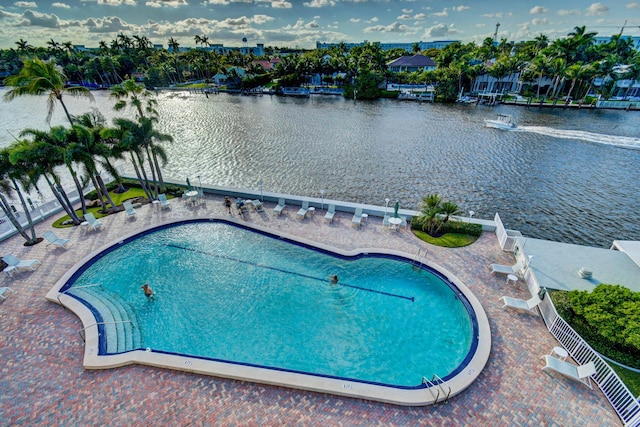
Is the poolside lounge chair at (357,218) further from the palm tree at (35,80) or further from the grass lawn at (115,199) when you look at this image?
the palm tree at (35,80)

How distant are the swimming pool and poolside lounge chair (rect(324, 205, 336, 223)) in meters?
2.87

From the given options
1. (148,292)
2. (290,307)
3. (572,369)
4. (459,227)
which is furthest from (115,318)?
(459,227)

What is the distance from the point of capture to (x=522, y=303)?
1230 centimetres

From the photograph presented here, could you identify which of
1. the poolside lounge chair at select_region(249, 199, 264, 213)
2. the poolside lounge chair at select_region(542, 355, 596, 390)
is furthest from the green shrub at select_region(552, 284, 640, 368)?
the poolside lounge chair at select_region(249, 199, 264, 213)

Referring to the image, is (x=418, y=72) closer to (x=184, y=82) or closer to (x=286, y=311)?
(x=184, y=82)

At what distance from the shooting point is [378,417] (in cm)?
881

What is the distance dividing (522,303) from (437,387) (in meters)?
5.81

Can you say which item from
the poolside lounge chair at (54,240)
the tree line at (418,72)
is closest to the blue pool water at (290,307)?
the poolside lounge chair at (54,240)

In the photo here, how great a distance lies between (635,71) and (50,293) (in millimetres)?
89851

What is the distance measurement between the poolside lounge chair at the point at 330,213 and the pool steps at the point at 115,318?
36.6ft

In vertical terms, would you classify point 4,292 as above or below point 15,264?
below

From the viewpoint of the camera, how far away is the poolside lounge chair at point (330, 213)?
1870cm

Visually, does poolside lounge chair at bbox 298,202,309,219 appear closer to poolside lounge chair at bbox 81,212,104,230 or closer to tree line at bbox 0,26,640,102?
poolside lounge chair at bbox 81,212,104,230

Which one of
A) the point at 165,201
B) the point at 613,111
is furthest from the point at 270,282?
the point at 613,111
